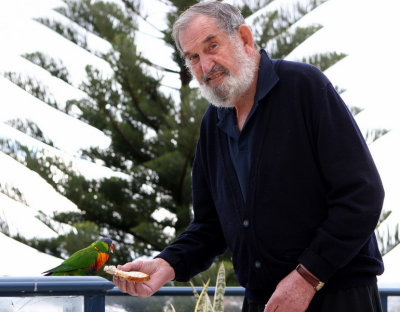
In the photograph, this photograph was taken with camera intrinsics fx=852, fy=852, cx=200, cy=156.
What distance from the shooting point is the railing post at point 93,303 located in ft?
7.20

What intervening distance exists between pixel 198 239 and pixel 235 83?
15.8 inches

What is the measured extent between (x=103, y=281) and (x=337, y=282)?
0.74m

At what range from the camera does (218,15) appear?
71.2 inches

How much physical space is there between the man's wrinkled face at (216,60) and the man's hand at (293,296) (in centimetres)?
42

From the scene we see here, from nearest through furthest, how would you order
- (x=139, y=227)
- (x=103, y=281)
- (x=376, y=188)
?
(x=376, y=188)
(x=103, y=281)
(x=139, y=227)

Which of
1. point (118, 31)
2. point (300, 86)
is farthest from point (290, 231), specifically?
point (118, 31)

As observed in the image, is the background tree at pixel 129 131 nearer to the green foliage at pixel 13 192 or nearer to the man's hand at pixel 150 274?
the green foliage at pixel 13 192

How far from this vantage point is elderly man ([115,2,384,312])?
1614mm

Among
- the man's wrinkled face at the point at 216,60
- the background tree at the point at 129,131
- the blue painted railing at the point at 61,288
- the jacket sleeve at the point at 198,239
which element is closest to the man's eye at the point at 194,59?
the man's wrinkled face at the point at 216,60

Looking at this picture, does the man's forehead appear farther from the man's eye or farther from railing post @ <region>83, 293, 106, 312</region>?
railing post @ <region>83, 293, 106, 312</region>

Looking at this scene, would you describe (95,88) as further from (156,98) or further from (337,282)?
(337,282)

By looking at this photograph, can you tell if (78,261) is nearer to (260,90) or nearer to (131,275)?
(131,275)

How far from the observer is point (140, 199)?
9.33 metres

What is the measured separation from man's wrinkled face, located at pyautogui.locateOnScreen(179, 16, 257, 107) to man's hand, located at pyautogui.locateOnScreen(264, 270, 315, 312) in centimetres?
42
